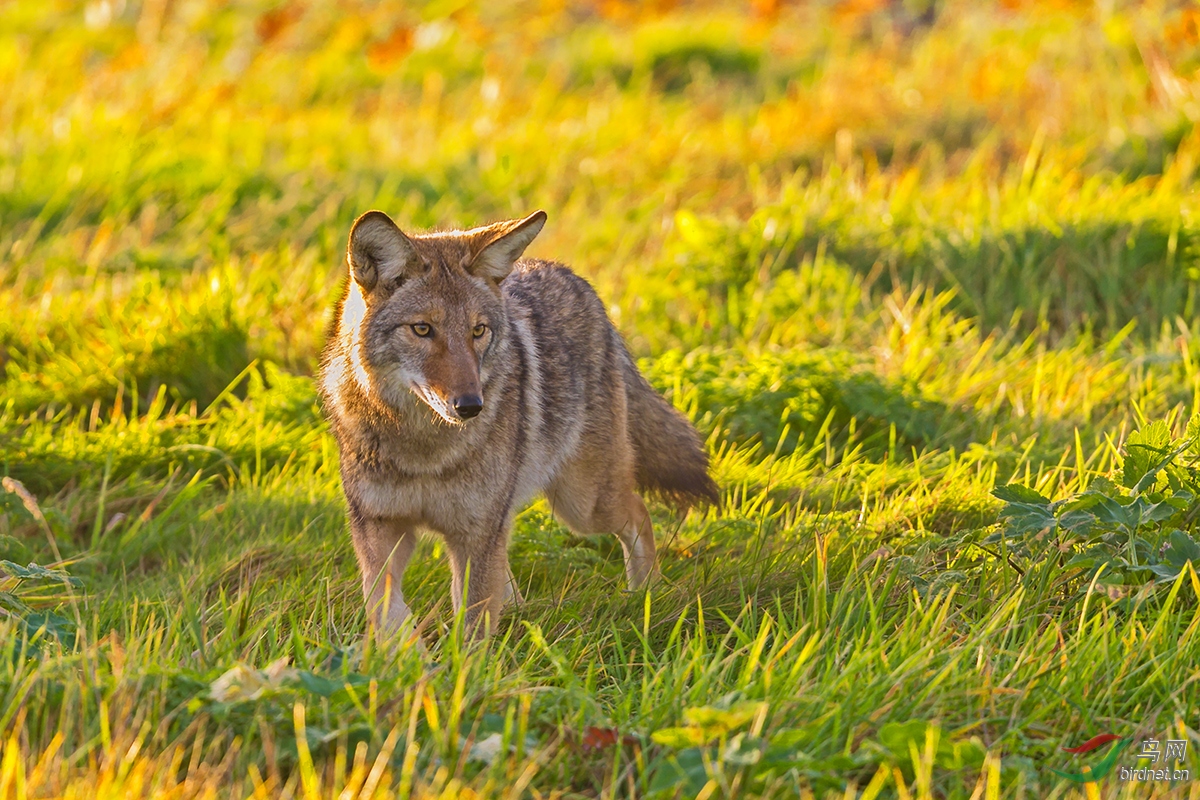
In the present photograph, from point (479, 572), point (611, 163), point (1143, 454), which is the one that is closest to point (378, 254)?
point (479, 572)

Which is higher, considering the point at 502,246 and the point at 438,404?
the point at 502,246

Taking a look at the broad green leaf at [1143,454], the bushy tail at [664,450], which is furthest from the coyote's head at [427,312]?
the broad green leaf at [1143,454]

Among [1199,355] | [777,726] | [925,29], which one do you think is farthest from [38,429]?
[925,29]

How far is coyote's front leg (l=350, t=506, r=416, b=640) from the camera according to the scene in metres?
3.71

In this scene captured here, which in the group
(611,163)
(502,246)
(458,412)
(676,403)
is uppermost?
(502,246)

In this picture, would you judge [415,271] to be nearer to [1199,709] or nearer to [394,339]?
[394,339]

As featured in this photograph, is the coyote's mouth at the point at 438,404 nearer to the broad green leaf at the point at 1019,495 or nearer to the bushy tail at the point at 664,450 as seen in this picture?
the bushy tail at the point at 664,450

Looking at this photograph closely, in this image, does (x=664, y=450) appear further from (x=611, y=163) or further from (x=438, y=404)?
(x=611, y=163)

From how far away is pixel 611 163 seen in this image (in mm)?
8117

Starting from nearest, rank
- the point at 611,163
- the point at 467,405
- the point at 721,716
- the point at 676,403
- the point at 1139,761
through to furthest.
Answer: the point at 721,716 → the point at 1139,761 → the point at 467,405 → the point at 676,403 → the point at 611,163

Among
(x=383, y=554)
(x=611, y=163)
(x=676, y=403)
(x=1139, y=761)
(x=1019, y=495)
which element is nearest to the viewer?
(x=1139, y=761)

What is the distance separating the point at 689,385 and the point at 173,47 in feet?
24.9

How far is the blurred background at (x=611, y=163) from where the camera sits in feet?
19.9

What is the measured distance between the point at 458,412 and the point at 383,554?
64 cm
